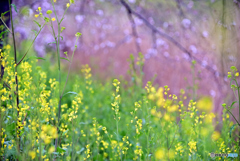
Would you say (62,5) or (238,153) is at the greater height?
(62,5)

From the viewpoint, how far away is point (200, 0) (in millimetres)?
3016

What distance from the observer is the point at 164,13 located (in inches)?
130

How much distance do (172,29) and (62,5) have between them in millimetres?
2102

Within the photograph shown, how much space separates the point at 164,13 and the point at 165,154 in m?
2.73

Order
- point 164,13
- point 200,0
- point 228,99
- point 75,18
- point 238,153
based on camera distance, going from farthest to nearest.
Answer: point 75,18 → point 164,13 → point 200,0 → point 228,99 → point 238,153

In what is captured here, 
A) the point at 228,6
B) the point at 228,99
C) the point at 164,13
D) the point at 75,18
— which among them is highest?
the point at 75,18

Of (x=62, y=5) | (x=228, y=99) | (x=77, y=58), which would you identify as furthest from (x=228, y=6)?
(x=77, y=58)

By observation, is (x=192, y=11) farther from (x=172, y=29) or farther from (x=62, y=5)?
(x=62, y=5)

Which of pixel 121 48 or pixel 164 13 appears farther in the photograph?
pixel 121 48

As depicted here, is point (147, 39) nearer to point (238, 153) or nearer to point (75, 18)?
point (75, 18)

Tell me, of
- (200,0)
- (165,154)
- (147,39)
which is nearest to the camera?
(165,154)

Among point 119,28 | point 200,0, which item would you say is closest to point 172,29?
point 200,0

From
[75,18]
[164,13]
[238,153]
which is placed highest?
[75,18]

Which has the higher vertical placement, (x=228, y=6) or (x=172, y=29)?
(x=172, y=29)
